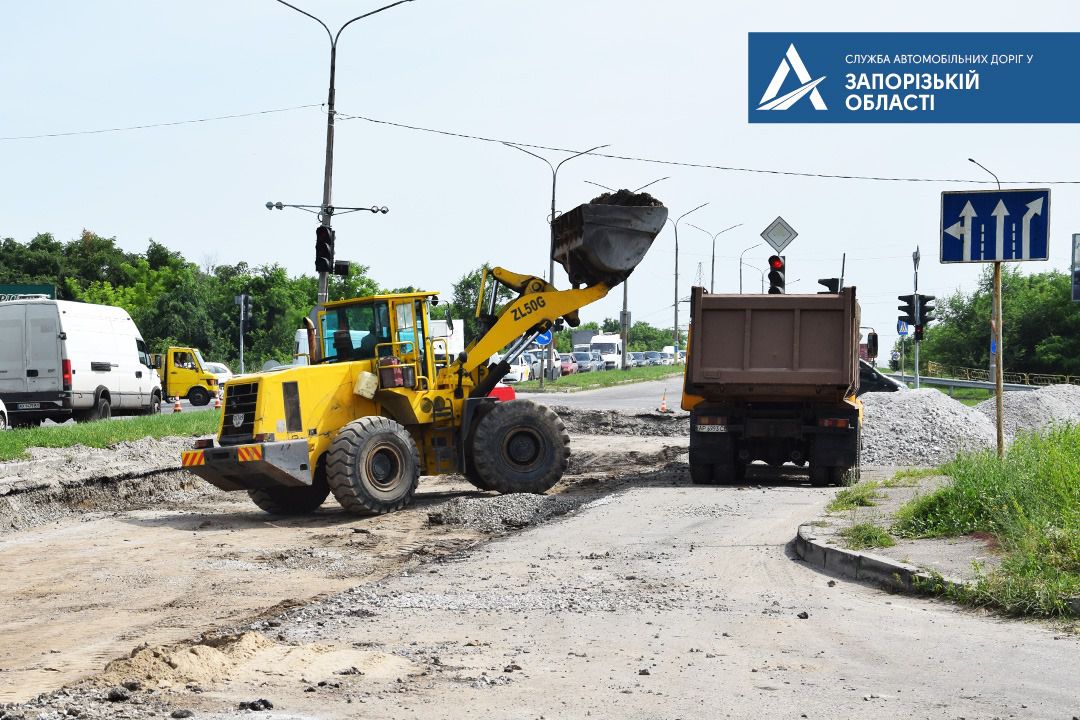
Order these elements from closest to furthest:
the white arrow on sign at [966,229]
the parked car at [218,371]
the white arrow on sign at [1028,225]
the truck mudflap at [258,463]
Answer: the white arrow on sign at [1028,225]
the white arrow on sign at [966,229]
the truck mudflap at [258,463]
the parked car at [218,371]

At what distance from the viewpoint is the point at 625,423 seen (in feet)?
103

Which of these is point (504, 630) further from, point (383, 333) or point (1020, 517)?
point (383, 333)

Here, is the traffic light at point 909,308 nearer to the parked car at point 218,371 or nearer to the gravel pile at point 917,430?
the gravel pile at point 917,430

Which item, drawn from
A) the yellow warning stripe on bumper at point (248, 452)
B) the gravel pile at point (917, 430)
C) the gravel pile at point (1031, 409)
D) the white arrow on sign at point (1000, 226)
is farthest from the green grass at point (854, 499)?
the gravel pile at point (1031, 409)

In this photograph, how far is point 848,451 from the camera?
688 inches

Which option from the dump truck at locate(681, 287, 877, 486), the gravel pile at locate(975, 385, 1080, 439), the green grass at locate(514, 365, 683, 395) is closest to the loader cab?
the dump truck at locate(681, 287, 877, 486)

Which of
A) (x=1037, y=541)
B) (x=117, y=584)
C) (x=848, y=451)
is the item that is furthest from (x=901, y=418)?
(x=117, y=584)

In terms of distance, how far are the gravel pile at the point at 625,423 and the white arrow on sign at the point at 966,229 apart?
1686cm

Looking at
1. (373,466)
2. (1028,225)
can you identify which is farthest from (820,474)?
(373,466)

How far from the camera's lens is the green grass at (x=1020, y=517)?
8445 millimetres

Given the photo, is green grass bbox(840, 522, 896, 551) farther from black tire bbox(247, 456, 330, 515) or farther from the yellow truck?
the yellow truck

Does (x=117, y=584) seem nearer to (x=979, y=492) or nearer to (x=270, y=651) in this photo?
(x=270, y=651)

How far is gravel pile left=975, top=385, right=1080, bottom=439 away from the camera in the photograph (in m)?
27.1

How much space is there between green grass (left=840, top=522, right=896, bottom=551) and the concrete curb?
25cm
